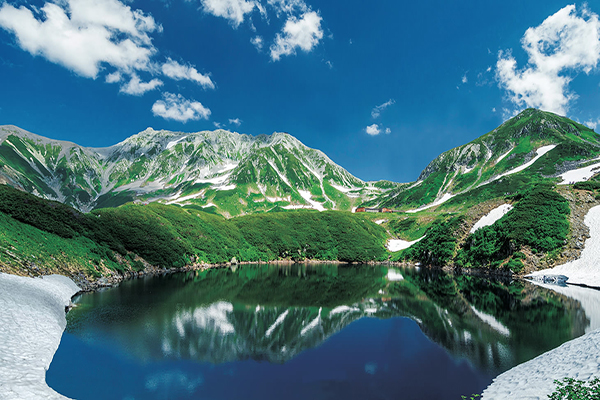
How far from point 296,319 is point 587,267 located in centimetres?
4282

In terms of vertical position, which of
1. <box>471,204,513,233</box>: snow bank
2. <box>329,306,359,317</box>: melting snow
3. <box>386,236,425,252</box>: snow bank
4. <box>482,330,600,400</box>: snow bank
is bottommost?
<box>329,306,359,317</box>: melting snow

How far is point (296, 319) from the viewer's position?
885 inches

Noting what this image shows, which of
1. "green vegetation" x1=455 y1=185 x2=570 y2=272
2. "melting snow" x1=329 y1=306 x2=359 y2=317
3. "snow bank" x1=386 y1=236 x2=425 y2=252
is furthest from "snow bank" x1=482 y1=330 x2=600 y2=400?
"snow bank" x1=386 y1=236 x2=425 y2=252

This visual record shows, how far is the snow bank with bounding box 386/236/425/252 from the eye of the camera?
101 meters

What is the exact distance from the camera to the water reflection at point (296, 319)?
15867 millimetres

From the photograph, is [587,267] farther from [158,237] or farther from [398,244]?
[158,237]

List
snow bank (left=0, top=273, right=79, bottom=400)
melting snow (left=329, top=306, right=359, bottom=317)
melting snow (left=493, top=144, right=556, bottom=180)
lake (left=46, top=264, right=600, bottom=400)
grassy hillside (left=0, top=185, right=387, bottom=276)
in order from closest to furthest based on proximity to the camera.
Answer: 1. snow bank (left=0, top=273, right=79, bottom=400)
2. lake (left=46, top=264, right=600, bottom=400)
3. melting snow (left=329, top=306, right=359, bottom=317)
4. grassy hillside (left=0, top=185, right=387, bottom=276)
5. melting snow (left=493, top=144, right=556, bottom=180)

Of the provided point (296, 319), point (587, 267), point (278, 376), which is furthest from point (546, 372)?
point (587, 267)

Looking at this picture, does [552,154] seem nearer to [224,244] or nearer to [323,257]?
[323,257]

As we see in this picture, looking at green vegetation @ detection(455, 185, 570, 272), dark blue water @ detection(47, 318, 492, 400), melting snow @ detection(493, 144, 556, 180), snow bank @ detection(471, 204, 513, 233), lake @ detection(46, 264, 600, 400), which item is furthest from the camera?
melting snow @ detection(493, 144, 556, 180)

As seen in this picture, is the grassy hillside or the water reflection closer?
the water reflection

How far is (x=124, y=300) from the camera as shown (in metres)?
27.4

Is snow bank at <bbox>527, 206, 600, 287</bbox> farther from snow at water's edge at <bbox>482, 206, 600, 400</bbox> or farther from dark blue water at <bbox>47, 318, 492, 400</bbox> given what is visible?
dark blue water at <bbox>47, 318, 492, 400</bbox>

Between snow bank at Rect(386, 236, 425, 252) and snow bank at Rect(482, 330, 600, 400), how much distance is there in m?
89.0
